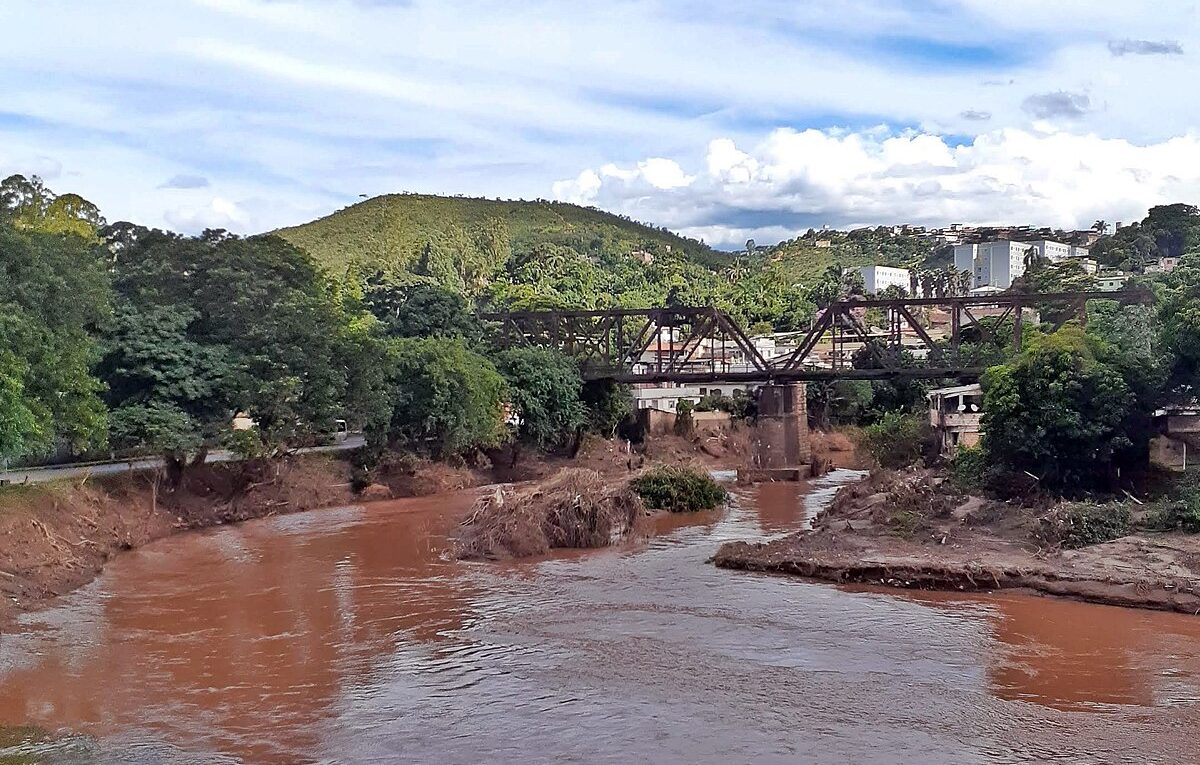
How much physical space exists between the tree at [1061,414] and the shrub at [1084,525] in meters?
3.77

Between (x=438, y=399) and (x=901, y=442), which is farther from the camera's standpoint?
(x=901, y=442)

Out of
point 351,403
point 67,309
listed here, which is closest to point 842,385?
point 351,403

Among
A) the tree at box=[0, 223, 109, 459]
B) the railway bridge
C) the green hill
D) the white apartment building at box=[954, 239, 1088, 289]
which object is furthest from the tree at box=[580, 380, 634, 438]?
the white apartment building at box=[954, 239, 1088, 289]

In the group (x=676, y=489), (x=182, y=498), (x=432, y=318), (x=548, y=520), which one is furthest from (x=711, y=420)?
(x=182, y=498)

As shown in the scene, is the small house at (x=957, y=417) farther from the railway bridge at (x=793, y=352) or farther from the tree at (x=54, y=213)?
the tree at (x=54, y=213)

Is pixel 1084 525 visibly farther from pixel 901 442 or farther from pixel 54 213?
pixel 54 213

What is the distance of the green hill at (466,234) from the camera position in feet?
402

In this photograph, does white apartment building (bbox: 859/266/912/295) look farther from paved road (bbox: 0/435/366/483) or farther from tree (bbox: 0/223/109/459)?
tree (bbox: 0/223/109/459)

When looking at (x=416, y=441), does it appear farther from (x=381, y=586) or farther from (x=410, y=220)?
(x=410, y=220)

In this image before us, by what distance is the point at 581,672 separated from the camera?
1948 cm

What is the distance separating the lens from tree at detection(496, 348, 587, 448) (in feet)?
168

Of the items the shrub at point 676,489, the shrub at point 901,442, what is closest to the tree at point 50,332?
the shrub at point 676,489

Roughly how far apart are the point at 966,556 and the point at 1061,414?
6384 millimetres

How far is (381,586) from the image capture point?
27547 mm
